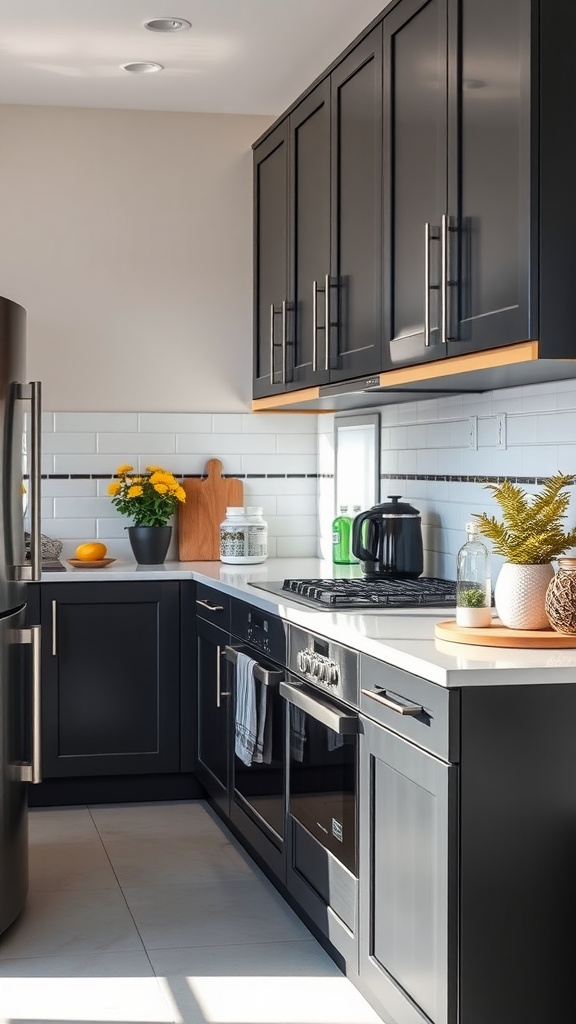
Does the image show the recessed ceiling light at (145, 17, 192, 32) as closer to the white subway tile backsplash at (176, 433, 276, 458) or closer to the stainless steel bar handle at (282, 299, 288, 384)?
the stainless steel bar handle at (282, 299, 288, 384)

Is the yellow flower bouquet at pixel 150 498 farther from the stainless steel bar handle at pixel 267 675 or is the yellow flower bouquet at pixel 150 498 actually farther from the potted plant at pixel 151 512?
the stainless steel bar handle at pixel 267 675

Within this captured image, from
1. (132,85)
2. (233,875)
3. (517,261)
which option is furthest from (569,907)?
(132,85)

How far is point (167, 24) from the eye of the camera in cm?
399

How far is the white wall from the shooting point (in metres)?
4.95

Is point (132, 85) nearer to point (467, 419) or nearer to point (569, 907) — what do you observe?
point (467, 419)

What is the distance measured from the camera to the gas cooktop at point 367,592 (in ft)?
10.6

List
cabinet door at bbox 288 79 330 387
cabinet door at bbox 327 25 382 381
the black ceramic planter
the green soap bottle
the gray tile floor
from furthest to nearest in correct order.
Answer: the black ceramic planter → the green soap bottle → cabinet door at bbox 288 79 330 387 → cabinet door at bbox 327 25 382 381 → the gray tile floor

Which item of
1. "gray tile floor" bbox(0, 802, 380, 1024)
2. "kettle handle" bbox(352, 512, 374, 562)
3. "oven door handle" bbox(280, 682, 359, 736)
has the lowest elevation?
"gray tile floor" bbox(0, 802, 380, 1024)

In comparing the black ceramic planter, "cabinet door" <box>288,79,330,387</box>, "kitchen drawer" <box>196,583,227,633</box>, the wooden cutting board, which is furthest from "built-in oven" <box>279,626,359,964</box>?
the wooden cutting board

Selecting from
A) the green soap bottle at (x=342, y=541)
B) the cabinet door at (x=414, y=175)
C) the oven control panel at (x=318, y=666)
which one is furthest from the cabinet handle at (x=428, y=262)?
the green soap bottle at (x=342, y=541)

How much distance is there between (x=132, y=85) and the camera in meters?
4.66

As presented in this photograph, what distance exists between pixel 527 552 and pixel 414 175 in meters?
1.07

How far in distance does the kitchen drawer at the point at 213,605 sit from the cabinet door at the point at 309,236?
2.53 ft

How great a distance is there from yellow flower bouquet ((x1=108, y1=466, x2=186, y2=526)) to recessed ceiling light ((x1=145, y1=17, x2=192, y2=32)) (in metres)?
1.67
